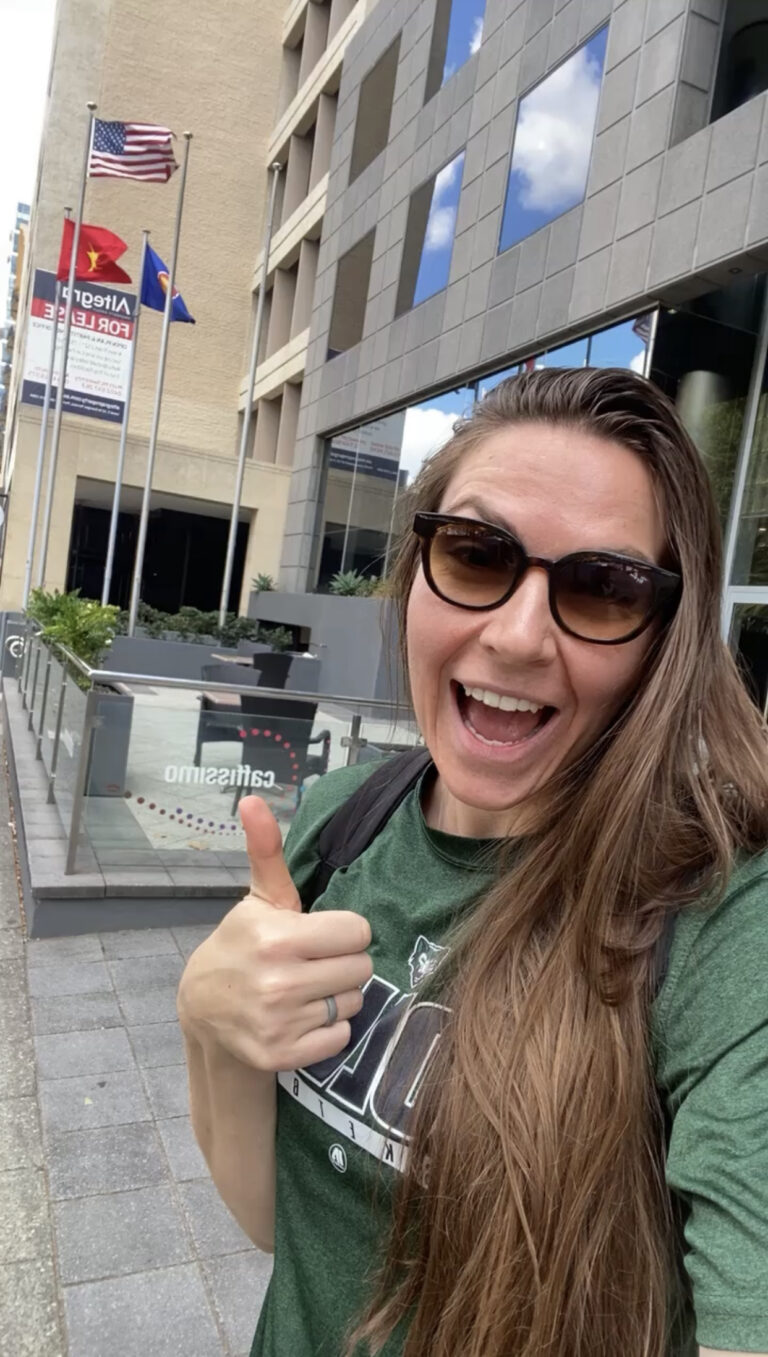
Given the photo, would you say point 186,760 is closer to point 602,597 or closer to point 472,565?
point 472,565

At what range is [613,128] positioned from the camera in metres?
10.1

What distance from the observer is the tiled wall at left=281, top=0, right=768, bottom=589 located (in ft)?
28.6

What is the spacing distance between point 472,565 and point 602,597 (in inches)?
7.4

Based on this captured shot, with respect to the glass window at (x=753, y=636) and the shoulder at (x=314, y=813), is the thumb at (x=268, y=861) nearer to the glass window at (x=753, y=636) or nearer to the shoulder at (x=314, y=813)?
the shoulder at (x=314, y=813)

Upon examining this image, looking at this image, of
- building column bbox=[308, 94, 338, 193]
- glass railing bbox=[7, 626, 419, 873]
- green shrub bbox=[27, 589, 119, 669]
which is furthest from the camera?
building column bbox=[308, 94, 338, 193]

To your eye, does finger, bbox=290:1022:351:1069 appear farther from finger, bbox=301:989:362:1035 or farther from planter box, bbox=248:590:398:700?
planter box, bbox=248:590:398:700

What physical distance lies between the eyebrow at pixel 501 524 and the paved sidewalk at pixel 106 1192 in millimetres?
2502

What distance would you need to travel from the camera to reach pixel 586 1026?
0.90 metres

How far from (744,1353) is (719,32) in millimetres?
11944

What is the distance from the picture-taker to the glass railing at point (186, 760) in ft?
17.2

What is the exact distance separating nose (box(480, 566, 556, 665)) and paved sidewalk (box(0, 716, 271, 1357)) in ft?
7.81

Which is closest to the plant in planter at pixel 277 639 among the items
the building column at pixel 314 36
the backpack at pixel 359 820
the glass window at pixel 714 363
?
the glass window at pixel 714 363

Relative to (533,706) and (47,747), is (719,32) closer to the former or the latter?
(47,747)

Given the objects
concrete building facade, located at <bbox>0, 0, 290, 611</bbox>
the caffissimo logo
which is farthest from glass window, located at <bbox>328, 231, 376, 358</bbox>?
the caffissimo logo
